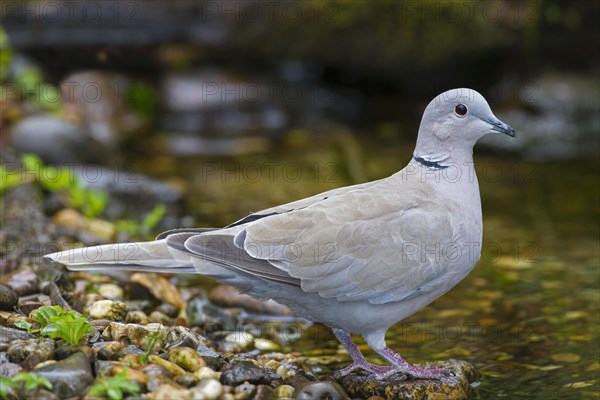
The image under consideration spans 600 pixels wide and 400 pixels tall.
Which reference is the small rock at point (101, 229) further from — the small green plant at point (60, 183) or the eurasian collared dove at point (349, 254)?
the eurasian collared dove at point (349, 254)

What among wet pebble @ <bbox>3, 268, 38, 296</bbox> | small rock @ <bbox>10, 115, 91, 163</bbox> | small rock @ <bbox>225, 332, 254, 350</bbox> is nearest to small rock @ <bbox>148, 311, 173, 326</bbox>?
small rock @ <bbox>225, 332, 254, 350</bbox>

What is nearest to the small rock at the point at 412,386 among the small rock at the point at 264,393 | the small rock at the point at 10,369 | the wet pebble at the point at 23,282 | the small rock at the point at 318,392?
the small rock at the point at 318,392

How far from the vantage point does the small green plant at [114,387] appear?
11.2 ft

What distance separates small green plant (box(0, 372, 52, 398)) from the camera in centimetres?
338

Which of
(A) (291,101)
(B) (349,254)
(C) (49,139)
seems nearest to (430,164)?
(B) (349,254)

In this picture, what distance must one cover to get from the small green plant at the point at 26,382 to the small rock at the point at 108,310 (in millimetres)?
1273

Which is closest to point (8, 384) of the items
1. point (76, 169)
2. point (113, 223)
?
point (113, 223)

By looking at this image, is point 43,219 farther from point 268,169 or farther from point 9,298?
point 268,169

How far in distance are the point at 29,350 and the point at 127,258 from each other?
2.21 ft

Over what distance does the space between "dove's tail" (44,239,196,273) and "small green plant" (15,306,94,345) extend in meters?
0.25

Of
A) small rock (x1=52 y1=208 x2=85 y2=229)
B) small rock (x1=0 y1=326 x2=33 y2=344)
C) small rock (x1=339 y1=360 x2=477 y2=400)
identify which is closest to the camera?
small rock (x1=0 y1=326 x2=33 y2=344)

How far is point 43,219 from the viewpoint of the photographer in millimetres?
6766

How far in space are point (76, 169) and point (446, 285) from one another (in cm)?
478

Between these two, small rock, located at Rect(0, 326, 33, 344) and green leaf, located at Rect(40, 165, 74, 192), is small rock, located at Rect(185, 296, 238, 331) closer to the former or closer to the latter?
small rock, located at Rect(0, 326, 33, 344)
